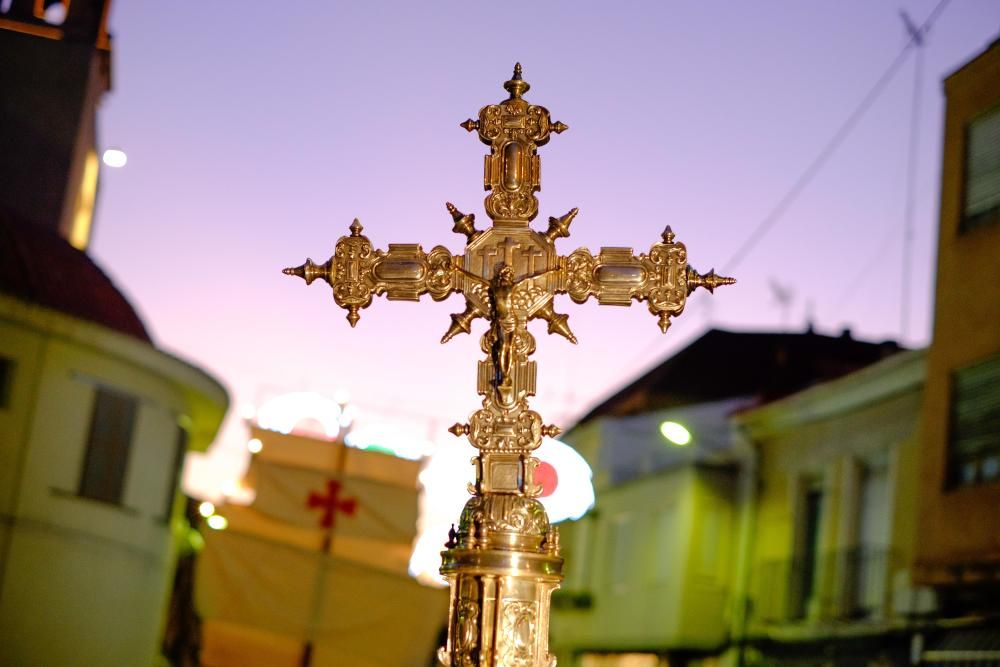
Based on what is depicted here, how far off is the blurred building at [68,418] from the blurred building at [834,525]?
30.1 ft

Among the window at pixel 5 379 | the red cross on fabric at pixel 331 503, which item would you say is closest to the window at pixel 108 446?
the window at pixel 5 379

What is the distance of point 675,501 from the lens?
99.1 feet

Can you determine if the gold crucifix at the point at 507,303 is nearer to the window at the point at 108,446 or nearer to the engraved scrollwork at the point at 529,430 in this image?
the engraved scrollwork at the point at 529,430

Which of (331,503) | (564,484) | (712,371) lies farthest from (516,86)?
(712,371)

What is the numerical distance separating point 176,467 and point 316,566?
324 inches

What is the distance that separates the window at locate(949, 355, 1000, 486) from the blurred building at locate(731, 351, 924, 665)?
6.55ft

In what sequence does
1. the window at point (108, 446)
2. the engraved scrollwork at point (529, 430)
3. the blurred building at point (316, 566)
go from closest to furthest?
the engraved scrollwork at point (529, 430)
the window at point (108, 446)
the blurred building at point (316, 566)

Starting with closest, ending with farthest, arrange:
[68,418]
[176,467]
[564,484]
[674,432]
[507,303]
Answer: [507,303] < [564,484] < [674,432] < [68,418] < [176,467]

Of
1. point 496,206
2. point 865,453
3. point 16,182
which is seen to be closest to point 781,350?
point 865,453

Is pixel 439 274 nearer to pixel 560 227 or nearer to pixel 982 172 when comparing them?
pixel 560 227

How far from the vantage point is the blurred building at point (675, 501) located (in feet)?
94.8

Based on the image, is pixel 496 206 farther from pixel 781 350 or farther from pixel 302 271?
pixel 781 350

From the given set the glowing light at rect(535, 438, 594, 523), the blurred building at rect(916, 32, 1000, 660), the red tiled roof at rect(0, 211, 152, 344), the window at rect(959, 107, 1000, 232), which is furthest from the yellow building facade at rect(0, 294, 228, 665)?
the window at rect(959, 107, 1000, 232)

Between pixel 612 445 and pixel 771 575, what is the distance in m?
10.8
